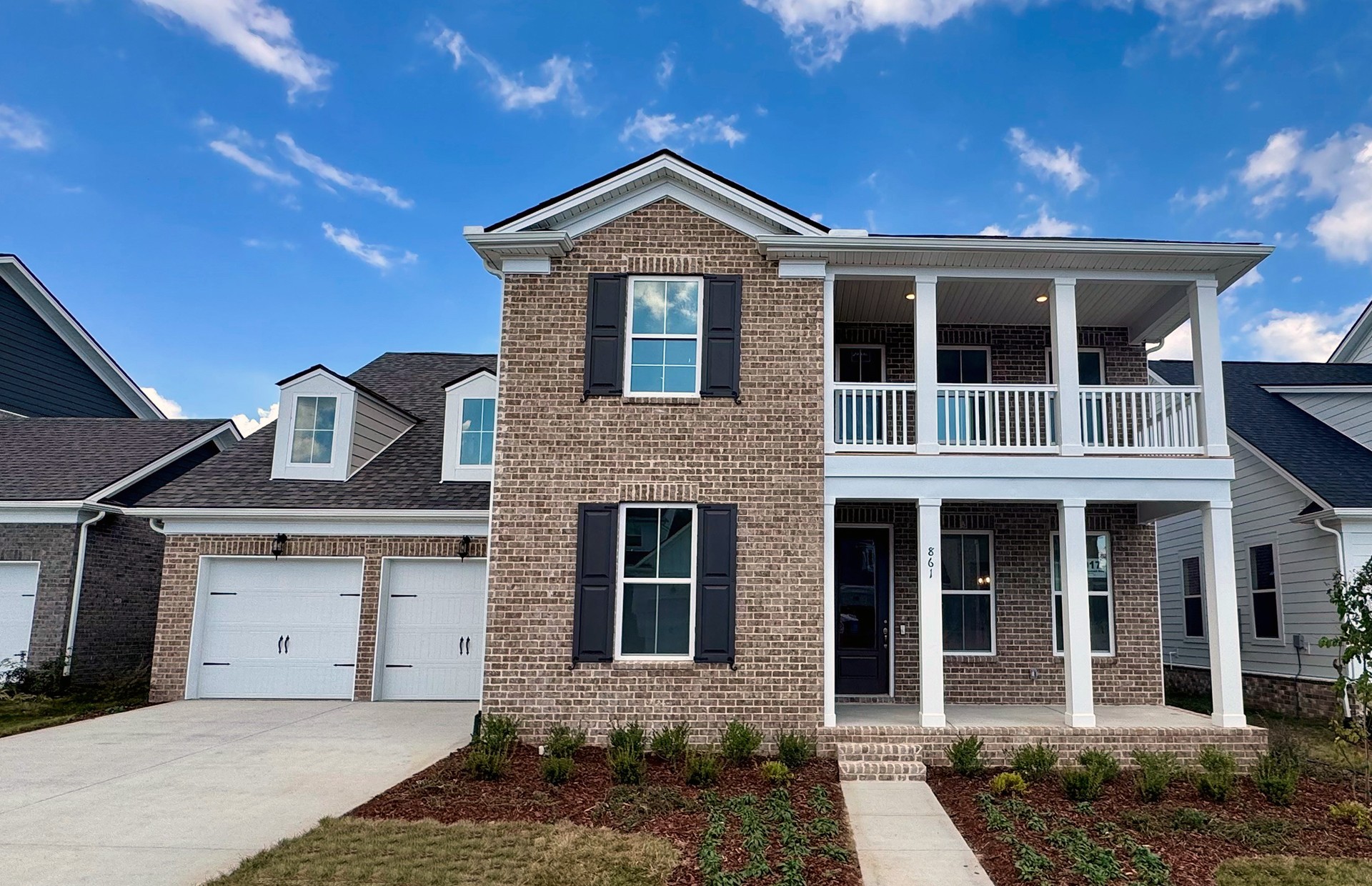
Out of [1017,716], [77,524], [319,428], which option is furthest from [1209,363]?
[77,524]

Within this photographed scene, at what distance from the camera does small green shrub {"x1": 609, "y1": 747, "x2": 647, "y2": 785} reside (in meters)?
7.21

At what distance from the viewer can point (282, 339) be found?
22.1 metres

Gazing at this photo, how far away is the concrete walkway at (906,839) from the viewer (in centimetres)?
527

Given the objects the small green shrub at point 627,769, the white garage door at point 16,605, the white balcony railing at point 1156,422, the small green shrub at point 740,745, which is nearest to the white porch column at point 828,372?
the white balcony railing at point 1156,422

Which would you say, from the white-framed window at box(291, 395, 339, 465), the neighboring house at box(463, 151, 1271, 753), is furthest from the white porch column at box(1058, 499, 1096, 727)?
the white-framed window at box(291, 395, 339, 465)

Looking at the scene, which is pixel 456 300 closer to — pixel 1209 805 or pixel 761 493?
pixel 761 493

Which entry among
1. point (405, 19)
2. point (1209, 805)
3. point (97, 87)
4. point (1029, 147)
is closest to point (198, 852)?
point (1209, 805)

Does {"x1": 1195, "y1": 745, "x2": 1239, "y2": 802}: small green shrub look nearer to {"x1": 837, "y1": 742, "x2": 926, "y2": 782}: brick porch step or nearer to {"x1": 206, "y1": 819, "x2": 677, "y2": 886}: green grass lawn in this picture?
{"x1": 837, "y1": 742, "x2": 926, "y2": 782}: brick porch step

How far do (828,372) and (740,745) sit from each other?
4159 millimetres

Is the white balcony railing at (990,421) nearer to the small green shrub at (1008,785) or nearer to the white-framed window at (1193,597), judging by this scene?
the small green shrub at (1008,785)

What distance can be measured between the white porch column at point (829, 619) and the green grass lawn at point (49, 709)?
30.9 ft

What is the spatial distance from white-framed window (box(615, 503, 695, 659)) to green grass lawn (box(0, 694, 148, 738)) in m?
7.37

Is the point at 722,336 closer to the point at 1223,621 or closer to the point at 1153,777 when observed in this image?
the point at 1153,777

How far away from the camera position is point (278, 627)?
11891mm
